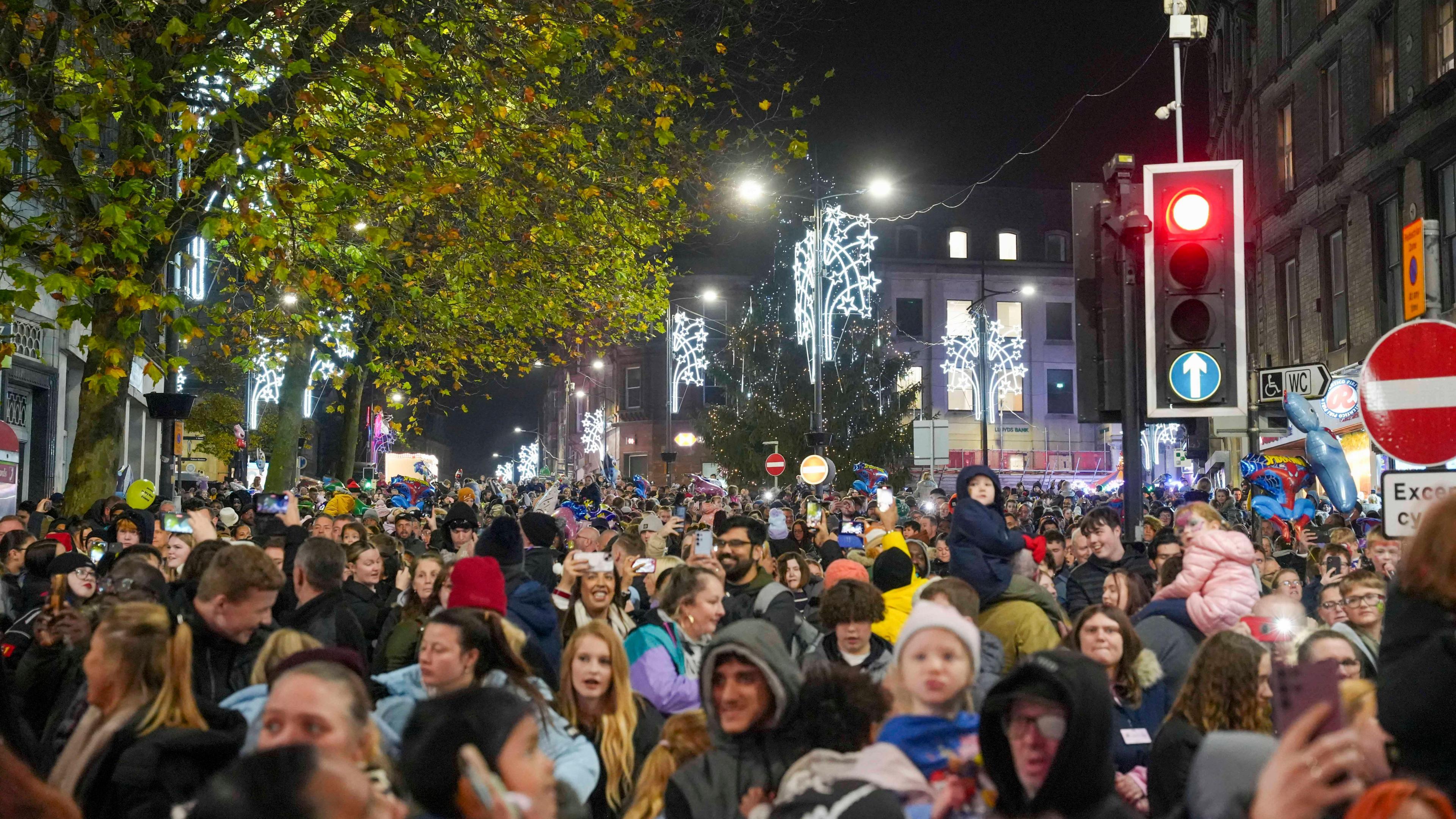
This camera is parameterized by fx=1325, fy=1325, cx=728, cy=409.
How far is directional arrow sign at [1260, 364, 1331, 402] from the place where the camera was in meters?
9.90

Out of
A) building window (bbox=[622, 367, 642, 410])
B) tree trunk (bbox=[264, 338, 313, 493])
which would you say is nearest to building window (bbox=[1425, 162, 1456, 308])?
tree trunk (bbox=[264, 338, 313, 493])

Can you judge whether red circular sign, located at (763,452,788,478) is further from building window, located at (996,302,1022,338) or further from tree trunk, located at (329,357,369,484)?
building window, located at (996,302,1022,338)

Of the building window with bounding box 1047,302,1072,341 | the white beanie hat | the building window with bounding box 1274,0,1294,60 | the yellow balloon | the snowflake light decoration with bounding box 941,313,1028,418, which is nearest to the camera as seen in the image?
the white beanie hat

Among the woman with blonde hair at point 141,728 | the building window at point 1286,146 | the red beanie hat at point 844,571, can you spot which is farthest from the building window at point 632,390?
the woman with blonde hair at point 141,728

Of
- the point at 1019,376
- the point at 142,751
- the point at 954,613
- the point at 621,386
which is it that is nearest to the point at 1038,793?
the point at 954,613

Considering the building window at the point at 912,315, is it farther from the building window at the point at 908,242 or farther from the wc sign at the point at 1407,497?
the wc sign at the point at 1407,497

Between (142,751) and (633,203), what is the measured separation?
1549cm

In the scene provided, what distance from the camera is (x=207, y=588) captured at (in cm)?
555

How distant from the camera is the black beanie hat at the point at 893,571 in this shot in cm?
819

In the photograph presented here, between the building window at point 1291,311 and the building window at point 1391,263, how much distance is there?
5532 mm

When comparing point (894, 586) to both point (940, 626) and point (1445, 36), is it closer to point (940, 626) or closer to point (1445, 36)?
point (940, 626)

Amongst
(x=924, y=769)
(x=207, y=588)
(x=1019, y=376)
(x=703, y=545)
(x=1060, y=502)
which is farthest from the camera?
(x=1019, y=376)

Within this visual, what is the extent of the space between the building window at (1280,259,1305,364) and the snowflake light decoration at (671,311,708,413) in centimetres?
2001

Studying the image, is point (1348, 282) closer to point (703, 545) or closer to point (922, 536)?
point (922, 536)
